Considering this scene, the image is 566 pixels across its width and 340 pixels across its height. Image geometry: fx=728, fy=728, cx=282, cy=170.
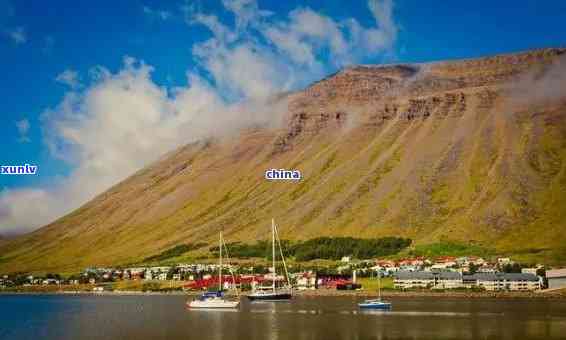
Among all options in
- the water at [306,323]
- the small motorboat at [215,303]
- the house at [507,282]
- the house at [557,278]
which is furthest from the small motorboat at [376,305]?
the house at [557,278]

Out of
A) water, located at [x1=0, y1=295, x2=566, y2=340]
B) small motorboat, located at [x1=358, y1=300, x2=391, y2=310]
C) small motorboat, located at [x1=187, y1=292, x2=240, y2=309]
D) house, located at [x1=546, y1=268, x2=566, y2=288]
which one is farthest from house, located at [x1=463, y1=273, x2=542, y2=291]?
small motorboat, located at [x1=187, y1=292, x2=240, y2=309]

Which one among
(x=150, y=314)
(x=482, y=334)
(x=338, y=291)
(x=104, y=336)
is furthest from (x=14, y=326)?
(x=338, y=291)

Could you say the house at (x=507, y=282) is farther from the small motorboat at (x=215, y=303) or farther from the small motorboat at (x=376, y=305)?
the small motorboat at (x=215, y=303)

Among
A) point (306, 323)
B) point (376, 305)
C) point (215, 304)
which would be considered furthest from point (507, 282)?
point (306, 323)

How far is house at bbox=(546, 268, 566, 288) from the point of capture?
18100 cm

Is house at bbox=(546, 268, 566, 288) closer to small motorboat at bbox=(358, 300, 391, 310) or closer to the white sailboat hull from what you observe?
small motorboat at bbox=(358, 300, 391, 310)

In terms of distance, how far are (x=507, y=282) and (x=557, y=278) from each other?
12281 millimetres

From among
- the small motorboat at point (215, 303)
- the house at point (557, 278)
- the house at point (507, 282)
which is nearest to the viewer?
the small motorboat at point (215, 303)

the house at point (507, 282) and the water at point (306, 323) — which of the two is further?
the house at point (507, 282)

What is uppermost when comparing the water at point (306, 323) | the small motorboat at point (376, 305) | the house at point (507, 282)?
the house at point (507, 282)

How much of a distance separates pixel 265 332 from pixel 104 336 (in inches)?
808

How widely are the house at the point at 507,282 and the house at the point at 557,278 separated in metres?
3.57

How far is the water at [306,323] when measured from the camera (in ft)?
294

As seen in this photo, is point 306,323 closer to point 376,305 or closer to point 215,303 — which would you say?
point 376,305
